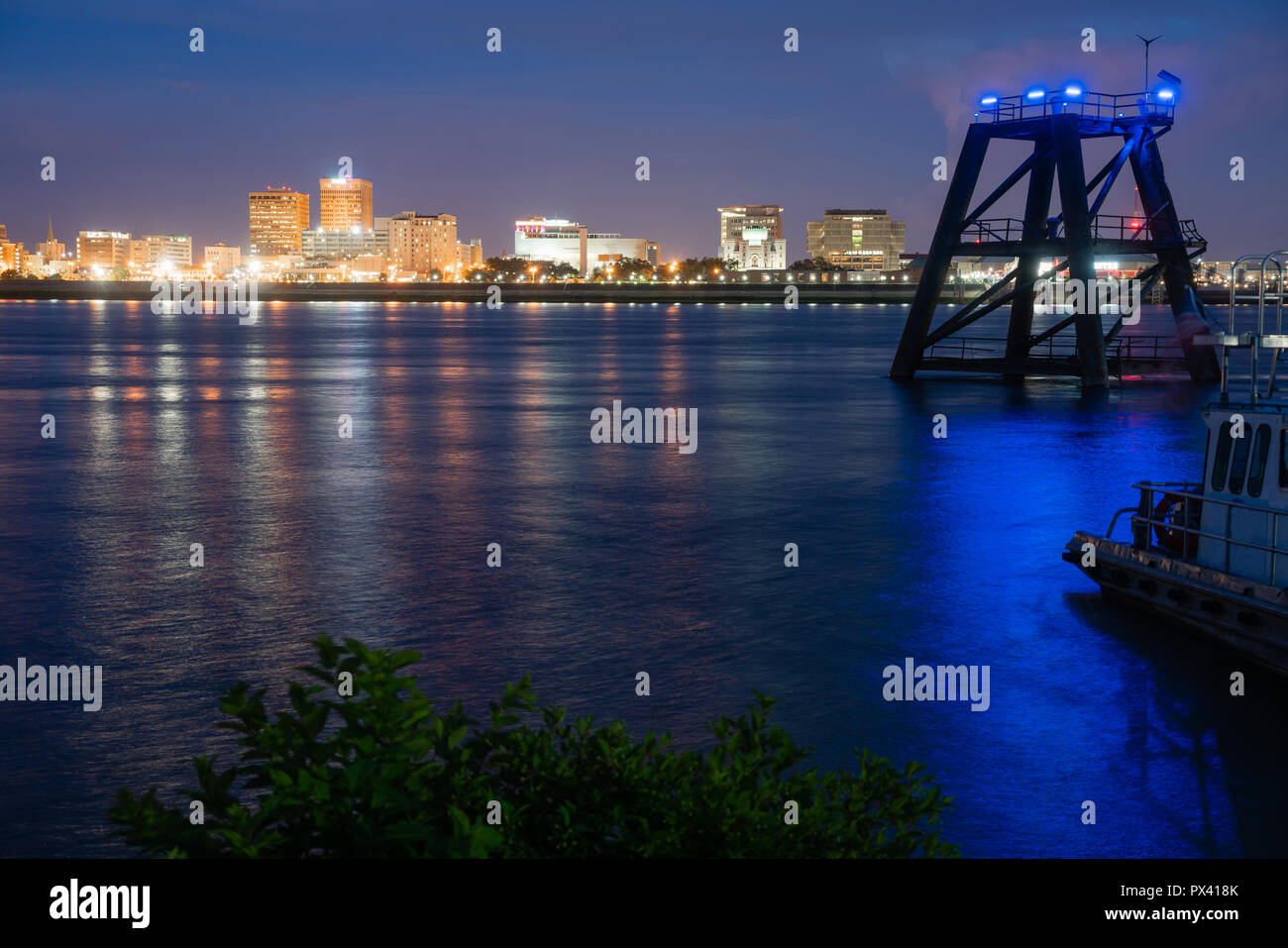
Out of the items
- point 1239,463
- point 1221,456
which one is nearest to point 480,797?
point 1239,463

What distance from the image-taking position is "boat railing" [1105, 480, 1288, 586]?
15938 millimetres

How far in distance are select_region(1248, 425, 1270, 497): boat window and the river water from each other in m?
2.24

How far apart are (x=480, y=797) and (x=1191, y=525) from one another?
16.0 meters

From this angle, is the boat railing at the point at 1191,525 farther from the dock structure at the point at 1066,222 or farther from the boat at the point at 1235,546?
the dock structure at the point at 1066,222

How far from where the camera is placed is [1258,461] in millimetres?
16609

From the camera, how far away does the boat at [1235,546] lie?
15.6 m

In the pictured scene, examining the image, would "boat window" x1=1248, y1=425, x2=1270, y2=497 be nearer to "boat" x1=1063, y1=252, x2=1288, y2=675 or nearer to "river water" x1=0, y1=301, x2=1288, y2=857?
"boat" x1=1063, y1=252, x2=1288, y2=675

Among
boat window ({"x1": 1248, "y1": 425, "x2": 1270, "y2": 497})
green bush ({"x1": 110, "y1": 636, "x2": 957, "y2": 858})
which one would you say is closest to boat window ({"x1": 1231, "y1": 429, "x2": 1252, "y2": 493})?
boat window ({"x1": 1248, "y1": 425, "x2": 1270, "y2": 497})

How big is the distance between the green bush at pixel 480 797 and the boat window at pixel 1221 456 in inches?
512

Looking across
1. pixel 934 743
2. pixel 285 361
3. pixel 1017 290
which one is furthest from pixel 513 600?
pixel 285 361

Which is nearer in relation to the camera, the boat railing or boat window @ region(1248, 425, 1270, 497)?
the boat railing

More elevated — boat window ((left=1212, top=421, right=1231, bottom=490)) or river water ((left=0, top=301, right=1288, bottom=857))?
boat window ((left=1212, top=421, right=1231, bottom=490))

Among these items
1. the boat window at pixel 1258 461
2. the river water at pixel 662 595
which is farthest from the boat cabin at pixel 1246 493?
the river water at pixel 662 595

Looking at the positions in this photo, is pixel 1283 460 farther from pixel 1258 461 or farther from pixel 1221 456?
pixel 1221 456
